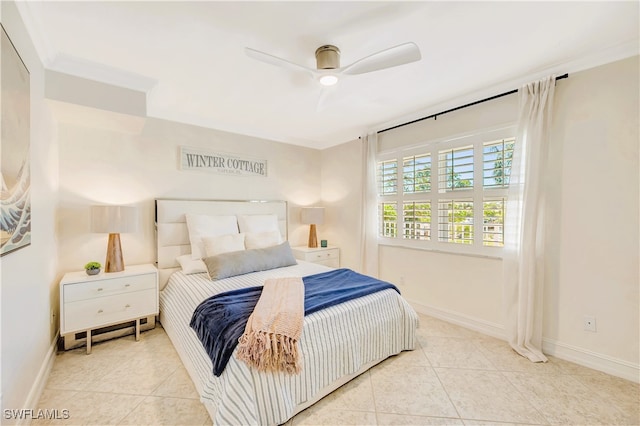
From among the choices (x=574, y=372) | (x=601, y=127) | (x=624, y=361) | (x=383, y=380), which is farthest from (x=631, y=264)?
(x=383, y=380)

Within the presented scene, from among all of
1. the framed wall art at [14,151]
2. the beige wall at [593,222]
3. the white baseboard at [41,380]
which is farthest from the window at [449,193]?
the white baseboard at [41,380]

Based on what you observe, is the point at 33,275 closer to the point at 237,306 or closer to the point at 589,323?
the point at 237,306

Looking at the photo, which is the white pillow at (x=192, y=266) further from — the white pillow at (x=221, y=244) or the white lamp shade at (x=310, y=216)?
the white lamp shade at (x=310, y=216)

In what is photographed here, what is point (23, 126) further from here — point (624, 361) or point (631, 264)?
point (624, 361)

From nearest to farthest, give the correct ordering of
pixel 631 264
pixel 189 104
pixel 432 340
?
pixel 631 264 → pixel 432 340 → pixel 189 104

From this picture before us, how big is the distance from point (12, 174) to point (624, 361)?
401 cm

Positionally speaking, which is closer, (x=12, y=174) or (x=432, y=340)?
(x=12, y=174)

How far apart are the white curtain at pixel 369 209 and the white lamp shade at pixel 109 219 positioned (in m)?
2.72

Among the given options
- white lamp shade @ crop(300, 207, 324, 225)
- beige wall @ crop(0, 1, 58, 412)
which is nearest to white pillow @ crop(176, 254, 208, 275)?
beige wall @ crop(0, 1, 58, 412)

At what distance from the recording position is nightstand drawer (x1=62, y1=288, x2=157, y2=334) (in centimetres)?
218

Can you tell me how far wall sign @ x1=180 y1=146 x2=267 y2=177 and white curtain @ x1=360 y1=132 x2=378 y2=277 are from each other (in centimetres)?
148

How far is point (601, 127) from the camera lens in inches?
78.8

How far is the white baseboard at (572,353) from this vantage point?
191 centimetres

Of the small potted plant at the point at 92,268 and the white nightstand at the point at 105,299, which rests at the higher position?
the small potted plant at the point at 92,268
